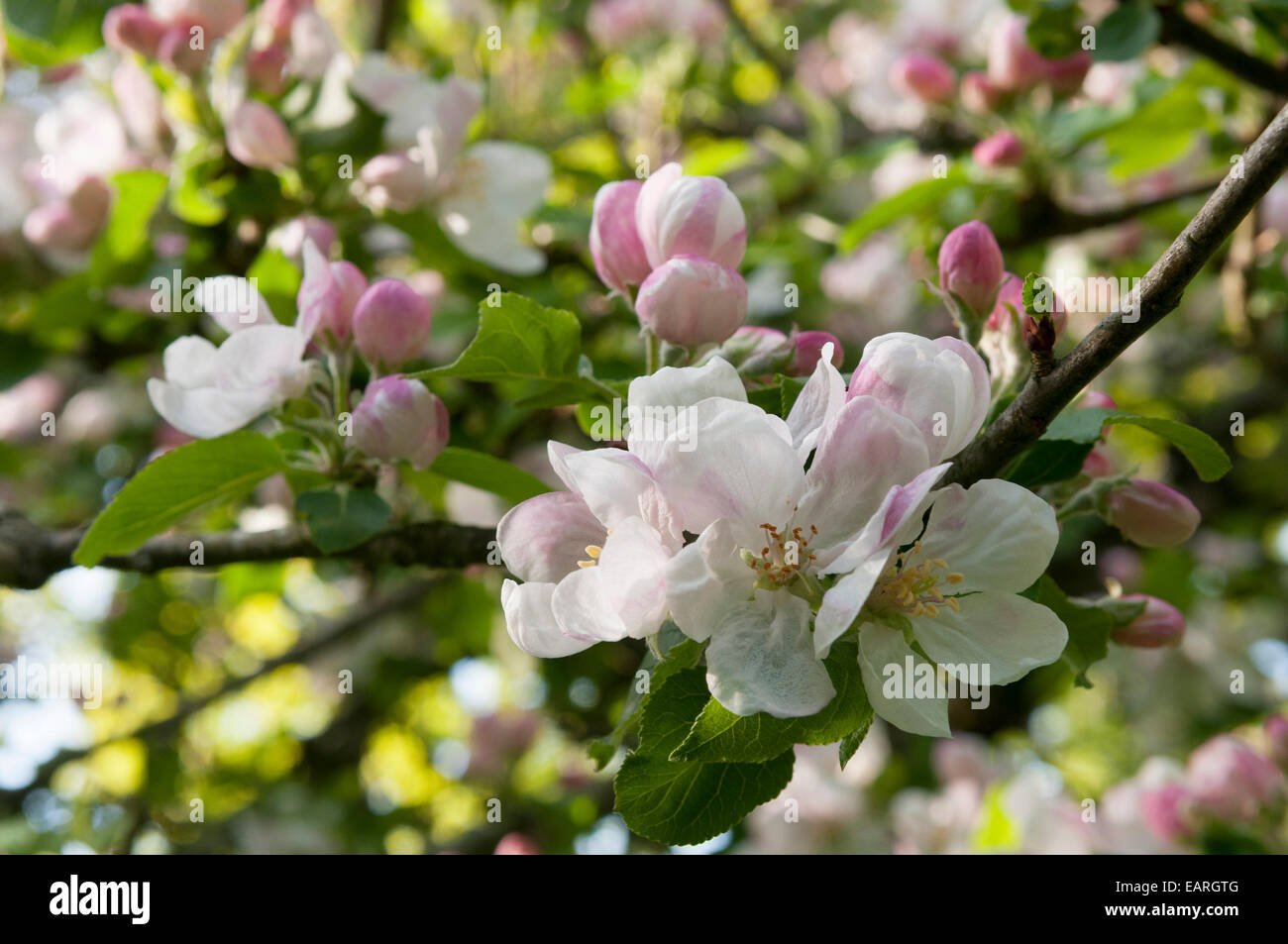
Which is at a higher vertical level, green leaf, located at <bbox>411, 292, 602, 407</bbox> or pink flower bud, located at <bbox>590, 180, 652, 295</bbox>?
pink flower bud, located at <bbox>590, 180, 652, 295</bbox>

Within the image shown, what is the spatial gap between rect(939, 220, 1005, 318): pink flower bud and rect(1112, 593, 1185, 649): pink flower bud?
1.01ft

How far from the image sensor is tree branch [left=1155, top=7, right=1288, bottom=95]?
1.73 meters

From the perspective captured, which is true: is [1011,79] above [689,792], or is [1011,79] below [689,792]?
above

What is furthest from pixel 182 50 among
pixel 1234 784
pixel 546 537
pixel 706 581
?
pixel 1234 784

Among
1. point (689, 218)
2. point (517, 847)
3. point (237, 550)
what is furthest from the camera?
point (517, 847)

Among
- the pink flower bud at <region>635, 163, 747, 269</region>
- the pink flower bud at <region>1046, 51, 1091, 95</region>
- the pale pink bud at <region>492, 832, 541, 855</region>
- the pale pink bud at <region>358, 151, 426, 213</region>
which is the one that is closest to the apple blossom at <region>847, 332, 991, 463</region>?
the pink flower bud at <region>635, 163, 747, 269</region>

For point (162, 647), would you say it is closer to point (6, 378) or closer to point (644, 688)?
point (6, 378)

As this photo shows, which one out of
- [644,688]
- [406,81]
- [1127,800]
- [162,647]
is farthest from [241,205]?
[162,647]

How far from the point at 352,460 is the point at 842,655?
577 millimetres

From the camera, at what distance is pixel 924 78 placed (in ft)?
7.26

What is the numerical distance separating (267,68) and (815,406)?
1168 mm

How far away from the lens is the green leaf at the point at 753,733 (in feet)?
2.60

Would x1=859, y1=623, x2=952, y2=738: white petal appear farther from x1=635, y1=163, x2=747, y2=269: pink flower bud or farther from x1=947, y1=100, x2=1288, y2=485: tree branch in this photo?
x1=635, y1=163, x2=747, y2=269: pink flower bud

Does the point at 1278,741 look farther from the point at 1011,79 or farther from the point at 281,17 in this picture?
the point at 281,17
